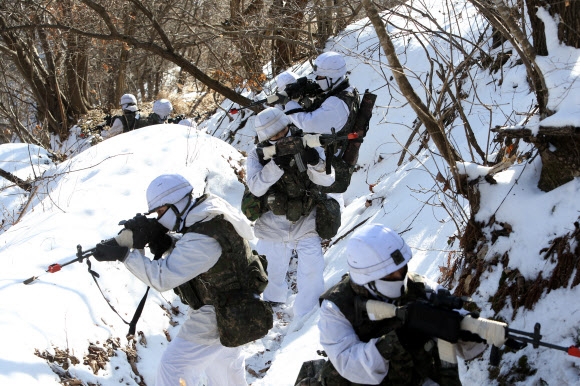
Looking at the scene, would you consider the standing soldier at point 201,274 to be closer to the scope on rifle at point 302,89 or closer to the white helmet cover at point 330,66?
the white helmet cover at point 330,66

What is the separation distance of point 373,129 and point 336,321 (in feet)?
22.2

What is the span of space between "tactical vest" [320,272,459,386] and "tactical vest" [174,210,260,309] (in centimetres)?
97

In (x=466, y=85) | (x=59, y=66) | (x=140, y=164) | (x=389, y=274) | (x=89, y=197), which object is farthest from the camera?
(x=59, y=66)

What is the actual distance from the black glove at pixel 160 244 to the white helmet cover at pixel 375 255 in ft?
4.98

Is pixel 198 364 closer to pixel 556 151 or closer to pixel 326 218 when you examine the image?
pixel 326 218

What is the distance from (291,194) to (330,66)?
149 cm

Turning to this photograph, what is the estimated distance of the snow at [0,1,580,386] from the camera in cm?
361

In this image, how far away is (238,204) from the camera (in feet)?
25.2

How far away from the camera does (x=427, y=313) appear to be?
2.68 meters

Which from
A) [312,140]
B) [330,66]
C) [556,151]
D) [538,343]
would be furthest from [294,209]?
[538,343]

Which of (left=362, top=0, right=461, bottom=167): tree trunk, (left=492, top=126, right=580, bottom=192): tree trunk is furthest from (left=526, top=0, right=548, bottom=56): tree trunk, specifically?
(left=362, top=0, right=461, bottom=167): tree trunk

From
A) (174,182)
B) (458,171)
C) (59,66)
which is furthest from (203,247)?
(59,66)

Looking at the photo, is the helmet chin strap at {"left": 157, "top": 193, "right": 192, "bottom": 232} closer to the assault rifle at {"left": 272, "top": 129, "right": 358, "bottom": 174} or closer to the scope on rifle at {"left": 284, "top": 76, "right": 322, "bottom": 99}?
the assault rifle at {"left": 272, "top": 129, "right": 358, "bottom": 174}

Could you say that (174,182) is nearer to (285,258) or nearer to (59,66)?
(285,258)
